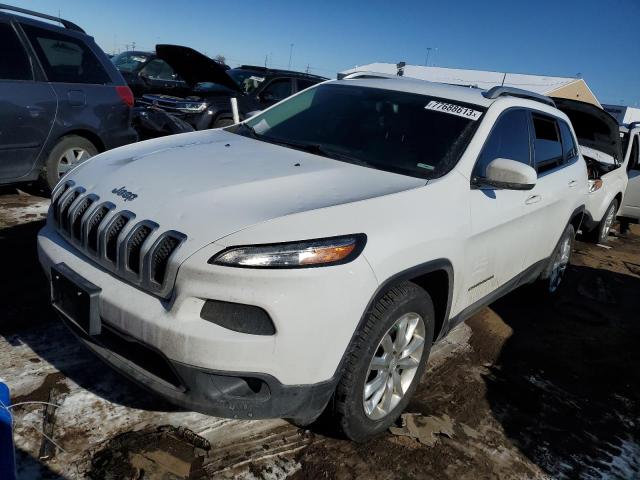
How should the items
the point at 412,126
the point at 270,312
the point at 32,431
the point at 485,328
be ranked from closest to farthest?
the point at 270,312, the point at 32,431, the point at 412,126, the point at 485,328

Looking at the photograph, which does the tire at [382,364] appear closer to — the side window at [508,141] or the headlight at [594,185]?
the side window at [508,141]

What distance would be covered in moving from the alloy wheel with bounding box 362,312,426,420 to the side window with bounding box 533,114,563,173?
189cm

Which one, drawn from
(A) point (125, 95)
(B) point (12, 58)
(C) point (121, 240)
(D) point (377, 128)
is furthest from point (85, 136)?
(C) point (121, 240)

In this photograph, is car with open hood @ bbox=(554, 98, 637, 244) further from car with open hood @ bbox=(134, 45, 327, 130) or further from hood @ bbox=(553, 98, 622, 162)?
car with open hood @ bbox=(134, 45, 327, 130)

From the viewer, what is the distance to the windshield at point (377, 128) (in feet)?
9.86

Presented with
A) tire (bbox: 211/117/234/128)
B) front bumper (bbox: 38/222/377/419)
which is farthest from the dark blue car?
front bumper (bbox: 38/222/377/419)

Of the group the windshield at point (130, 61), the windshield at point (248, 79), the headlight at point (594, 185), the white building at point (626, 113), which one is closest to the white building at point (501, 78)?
the white building at point (626, 113)

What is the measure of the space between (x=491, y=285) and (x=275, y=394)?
5.93 feet

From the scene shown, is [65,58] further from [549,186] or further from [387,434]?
[387,434]

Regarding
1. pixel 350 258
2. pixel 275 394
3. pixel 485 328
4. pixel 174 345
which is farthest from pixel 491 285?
pixel 174 345

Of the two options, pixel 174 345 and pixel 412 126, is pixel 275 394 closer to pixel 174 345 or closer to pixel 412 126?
pixel 174 345

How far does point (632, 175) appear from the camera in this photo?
319 inches

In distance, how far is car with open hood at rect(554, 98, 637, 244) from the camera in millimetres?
6738

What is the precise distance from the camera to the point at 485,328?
13.8 feet
